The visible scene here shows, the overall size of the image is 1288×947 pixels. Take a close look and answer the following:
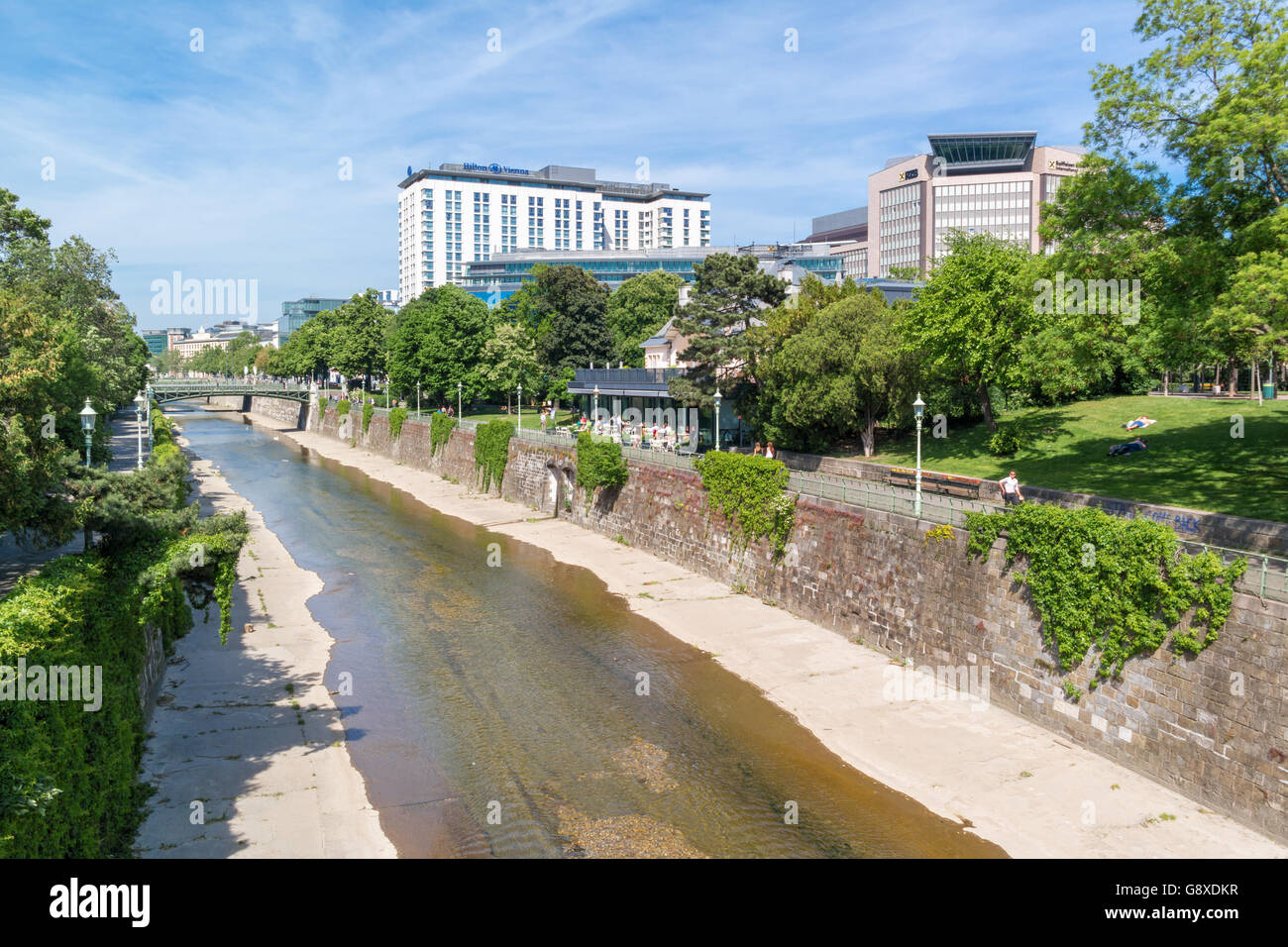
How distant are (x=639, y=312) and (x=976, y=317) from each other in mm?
57271

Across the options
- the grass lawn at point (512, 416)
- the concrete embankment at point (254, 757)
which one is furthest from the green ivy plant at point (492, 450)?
the concrete embankment at point (254, 757)

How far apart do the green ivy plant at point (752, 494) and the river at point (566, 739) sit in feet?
18.6

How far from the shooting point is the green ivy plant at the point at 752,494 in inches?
1205

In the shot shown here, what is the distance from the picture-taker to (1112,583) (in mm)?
18203

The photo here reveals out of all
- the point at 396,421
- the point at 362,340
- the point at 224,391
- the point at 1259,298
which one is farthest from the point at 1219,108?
the point at 224,391

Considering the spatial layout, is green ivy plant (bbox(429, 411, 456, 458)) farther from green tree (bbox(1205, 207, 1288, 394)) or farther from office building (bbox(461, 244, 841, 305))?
office building (bbox(461, 244, 841, 305))

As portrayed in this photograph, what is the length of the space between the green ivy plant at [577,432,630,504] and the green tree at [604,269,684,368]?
4403 cm

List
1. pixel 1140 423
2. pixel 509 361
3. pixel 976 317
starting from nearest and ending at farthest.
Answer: pixel 1140 423
pixel 976 317
pixel 509 361

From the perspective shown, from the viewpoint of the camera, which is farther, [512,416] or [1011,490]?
[512,416]

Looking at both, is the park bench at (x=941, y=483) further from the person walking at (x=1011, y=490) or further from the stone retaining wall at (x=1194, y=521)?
the person walking at (x=1011, y=490)

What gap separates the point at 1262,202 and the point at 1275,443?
1266cm

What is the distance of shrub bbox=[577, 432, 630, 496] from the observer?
42188mm

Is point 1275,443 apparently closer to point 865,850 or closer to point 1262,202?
point 1262,202

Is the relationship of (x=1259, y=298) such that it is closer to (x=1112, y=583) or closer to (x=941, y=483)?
(x=1112, y=583)
